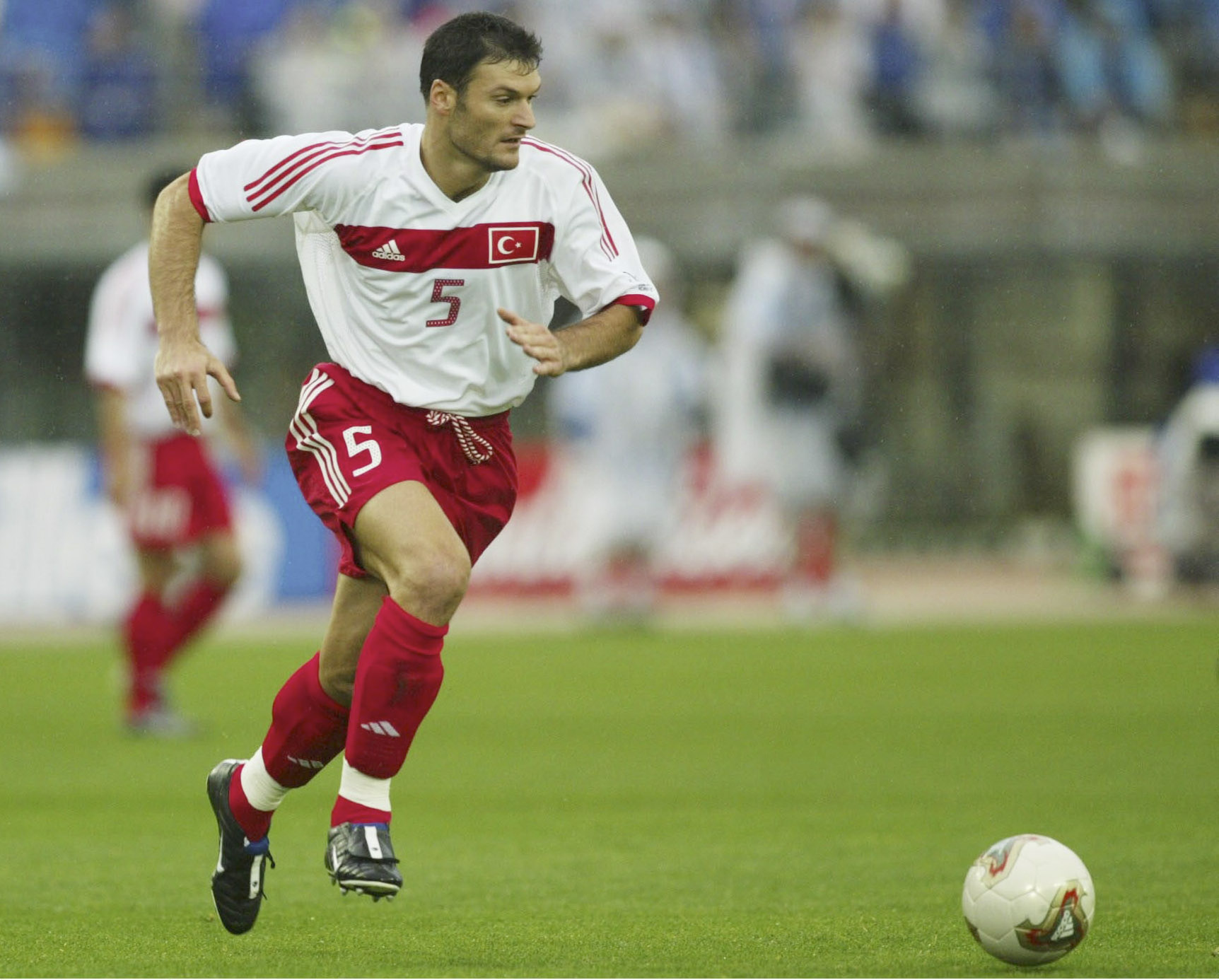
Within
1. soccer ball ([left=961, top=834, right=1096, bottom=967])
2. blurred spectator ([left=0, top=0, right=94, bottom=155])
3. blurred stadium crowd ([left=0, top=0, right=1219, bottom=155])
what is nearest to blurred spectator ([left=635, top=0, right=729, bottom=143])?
blurred stadium crowd ([left=0, top=0, right=1219, bottom=155])

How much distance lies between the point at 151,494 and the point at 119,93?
12117 mm

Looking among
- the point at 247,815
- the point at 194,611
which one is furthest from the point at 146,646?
the point at 247,815

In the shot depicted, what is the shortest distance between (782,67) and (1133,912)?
1640cm

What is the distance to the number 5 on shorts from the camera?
5383mm

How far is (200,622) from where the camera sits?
33.4 ft

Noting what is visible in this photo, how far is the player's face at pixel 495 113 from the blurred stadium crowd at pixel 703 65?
15.0 metres

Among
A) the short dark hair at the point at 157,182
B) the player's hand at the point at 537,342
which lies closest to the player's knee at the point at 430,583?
the player's hand at the point at 537,342

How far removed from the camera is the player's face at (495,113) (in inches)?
211

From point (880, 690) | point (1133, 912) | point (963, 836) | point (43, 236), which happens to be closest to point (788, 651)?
point (880, 690)

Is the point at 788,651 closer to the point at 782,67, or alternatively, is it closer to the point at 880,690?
the point at 880,690

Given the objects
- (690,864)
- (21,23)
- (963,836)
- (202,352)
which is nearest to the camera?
(202,352)

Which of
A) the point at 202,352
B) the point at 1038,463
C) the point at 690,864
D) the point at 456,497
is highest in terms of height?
the point at 202,352

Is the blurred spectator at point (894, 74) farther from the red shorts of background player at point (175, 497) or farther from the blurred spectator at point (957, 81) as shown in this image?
the red shorts of background player at point (175, 497)

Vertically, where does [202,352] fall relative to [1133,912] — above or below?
above
